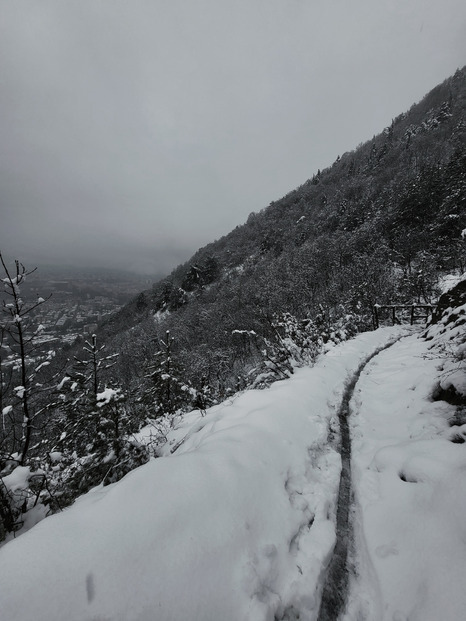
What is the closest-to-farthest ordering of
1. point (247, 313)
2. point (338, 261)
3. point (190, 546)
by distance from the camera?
point (190, 546), point (247, 313), point (338, 261)

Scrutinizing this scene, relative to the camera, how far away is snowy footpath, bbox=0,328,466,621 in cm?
155

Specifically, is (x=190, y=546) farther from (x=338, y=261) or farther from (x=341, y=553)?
(x=338, y=261)

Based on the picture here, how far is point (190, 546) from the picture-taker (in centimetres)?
183

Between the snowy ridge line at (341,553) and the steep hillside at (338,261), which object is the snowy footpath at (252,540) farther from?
the steep hillside at (338,261)

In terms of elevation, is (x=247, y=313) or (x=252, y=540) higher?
(x=252, y=540)

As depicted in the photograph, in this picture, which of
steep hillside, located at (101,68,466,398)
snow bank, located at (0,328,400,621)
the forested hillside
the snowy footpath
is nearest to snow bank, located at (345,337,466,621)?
the snowy footpath

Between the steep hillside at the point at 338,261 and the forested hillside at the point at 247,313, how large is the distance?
0.23 m

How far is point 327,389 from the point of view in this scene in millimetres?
5293

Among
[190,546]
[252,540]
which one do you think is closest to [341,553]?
[252,540]

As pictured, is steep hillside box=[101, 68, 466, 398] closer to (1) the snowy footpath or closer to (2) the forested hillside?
(2) the forested hillside

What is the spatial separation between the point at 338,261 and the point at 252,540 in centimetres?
3771

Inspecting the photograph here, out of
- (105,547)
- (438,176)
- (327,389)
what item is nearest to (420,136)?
(438,176)

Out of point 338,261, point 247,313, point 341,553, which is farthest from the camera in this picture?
point 338,261

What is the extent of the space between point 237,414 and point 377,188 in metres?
62.3
